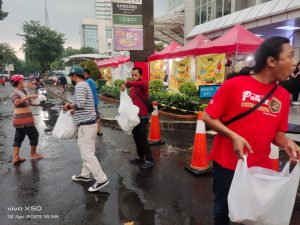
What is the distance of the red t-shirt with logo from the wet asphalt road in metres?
1.53

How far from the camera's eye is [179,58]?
1281 centimetres

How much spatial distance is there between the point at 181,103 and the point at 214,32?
35.7 ft

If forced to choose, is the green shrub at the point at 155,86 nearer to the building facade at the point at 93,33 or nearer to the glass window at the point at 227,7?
the glass window at the point at 227,7

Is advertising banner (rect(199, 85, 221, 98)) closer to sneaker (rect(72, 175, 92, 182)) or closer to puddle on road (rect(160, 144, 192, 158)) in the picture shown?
puddle on road (rect(160, 144, 192, 158))

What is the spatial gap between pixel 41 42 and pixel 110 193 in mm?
40174

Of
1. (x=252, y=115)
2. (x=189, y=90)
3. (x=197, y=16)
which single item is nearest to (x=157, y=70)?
(x=189, y=90)

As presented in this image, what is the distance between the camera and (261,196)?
6.09 ft

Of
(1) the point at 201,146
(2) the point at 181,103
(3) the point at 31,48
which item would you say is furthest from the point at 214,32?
(3) the point at 31,48

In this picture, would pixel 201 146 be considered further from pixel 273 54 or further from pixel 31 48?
pixel 31 48

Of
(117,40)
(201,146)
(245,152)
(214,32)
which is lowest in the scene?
(201,146)

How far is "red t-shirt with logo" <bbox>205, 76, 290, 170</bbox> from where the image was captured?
6.67ft

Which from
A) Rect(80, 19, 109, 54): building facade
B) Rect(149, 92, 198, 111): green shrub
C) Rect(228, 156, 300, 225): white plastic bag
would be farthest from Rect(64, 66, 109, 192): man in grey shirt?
Rect(80, 19, 109, 54): building facade

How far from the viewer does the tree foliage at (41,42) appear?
3897 cm

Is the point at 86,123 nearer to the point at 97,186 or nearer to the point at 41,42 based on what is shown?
the point at 97,186
